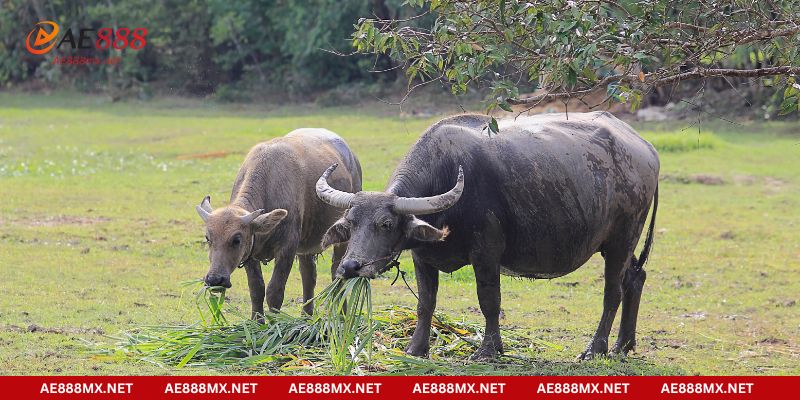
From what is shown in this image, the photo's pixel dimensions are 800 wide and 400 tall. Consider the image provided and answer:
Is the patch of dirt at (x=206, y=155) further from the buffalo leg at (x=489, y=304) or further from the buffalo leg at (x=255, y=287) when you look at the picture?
the buffalo leg at (x=489, y=304)

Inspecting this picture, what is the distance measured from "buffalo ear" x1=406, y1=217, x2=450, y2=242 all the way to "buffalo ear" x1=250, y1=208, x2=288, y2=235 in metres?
1.46

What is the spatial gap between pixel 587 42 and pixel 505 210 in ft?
5.68

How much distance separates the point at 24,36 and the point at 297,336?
104 ft

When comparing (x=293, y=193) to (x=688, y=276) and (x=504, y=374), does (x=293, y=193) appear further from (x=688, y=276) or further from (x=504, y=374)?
(x=688, y=276)

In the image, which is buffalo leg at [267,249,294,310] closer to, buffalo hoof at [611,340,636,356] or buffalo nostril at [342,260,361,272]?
buffalo nostril at [342,260,361,272]

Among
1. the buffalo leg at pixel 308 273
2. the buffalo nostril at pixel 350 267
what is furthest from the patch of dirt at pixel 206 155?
the buffalo nostril at pixel 350 267

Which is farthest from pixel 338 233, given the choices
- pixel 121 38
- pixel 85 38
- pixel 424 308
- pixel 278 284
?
pixel 85 38

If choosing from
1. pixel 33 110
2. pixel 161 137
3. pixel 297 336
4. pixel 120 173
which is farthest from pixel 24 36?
pixel 297 336

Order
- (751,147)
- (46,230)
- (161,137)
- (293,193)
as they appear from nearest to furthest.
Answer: (293,193) < (46,230) < (751,147) < (161,137)

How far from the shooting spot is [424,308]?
8641 mm

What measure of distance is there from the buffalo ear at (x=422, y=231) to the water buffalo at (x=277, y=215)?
4.93ft

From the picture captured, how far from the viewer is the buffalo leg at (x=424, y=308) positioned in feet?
28.1

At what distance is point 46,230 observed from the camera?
15.3 m
